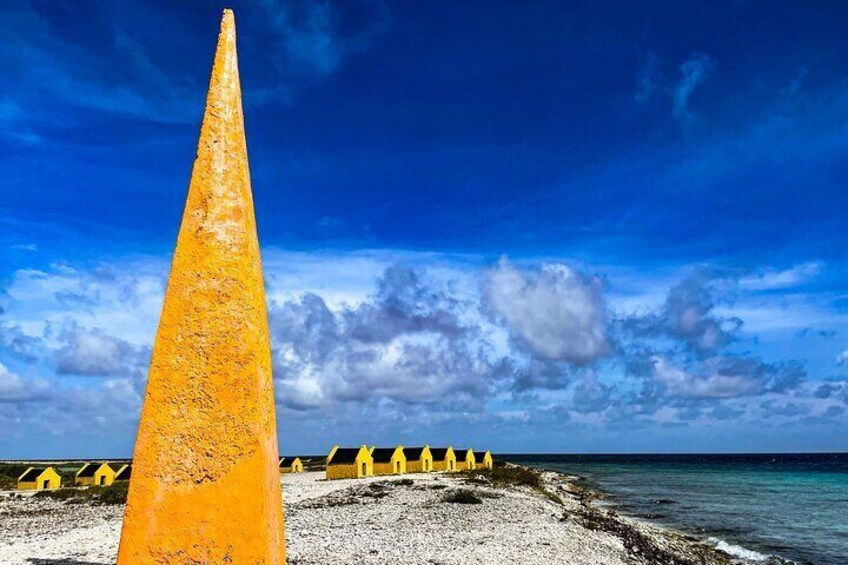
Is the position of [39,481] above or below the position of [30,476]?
below

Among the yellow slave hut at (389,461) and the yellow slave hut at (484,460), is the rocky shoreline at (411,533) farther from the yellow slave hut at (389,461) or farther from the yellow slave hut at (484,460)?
the yellow slave hut at (484,460)

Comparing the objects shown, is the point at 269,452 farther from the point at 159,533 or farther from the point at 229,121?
the point at 229,121

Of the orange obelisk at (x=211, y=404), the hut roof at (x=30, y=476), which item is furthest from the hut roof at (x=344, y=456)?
the orange obelisk at (x=211, y=404)

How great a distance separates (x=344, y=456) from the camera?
51438mm

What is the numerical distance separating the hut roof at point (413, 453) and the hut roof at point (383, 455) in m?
2.61

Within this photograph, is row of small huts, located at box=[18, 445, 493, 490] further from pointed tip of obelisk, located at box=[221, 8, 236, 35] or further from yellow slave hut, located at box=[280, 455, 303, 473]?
pointed tip of obelisk, located at box=[221, 8, 236, 35]

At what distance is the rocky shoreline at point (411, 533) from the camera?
60.1 feet

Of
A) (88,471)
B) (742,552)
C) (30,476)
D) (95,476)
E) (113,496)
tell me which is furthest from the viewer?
(88,471)

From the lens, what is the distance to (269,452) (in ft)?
22.1

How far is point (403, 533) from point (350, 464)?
96.2 ft

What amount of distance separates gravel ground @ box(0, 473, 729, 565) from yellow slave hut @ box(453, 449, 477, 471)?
99.5 ft

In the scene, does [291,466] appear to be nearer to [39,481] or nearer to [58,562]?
[39,481]

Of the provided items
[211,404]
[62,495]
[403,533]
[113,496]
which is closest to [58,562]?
[403,533]

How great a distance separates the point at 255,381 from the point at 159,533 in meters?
1.83
